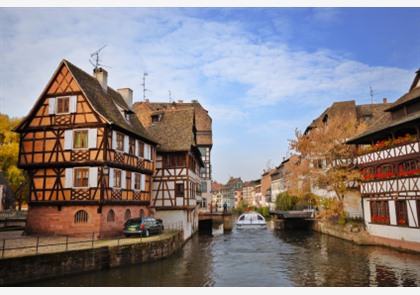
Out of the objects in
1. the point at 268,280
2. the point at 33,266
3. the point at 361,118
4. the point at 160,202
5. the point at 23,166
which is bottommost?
the point at 268,280

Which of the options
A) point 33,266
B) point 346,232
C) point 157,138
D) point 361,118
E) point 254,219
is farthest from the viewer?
point 361,118

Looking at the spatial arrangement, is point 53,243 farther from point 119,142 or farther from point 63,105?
point 63,105

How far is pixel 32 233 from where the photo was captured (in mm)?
24484

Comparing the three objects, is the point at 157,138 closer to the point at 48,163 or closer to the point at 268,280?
the point at 48,163

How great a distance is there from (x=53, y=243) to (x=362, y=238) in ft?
78.2

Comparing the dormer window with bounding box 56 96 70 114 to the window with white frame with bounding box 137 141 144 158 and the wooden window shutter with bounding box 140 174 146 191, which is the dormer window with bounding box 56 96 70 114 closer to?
the window with white frame with bounding box 137 141 144 158

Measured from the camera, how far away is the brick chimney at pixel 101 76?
30844 millimetres

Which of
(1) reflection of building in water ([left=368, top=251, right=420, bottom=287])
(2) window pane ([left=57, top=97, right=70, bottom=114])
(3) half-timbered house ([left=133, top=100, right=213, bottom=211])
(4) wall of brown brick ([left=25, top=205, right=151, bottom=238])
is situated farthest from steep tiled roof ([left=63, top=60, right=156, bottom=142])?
(3) half-timbered house ([left=133, top=100, right=213, bottom=211])

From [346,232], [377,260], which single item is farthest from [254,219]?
[377,260]

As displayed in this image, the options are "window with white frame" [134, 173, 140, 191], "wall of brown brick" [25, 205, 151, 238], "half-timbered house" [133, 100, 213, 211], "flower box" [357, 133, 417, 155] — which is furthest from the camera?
"half-timbered house" [133, 100, 213, 211]

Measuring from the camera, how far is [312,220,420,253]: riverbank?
2431 cm

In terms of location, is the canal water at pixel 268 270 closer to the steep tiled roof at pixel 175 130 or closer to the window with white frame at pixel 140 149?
the window with white frame at pixel 140 149

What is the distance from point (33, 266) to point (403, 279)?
1758 cm

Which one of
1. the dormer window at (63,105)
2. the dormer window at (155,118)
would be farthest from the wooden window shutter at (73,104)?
the dormer window at (155,118)
